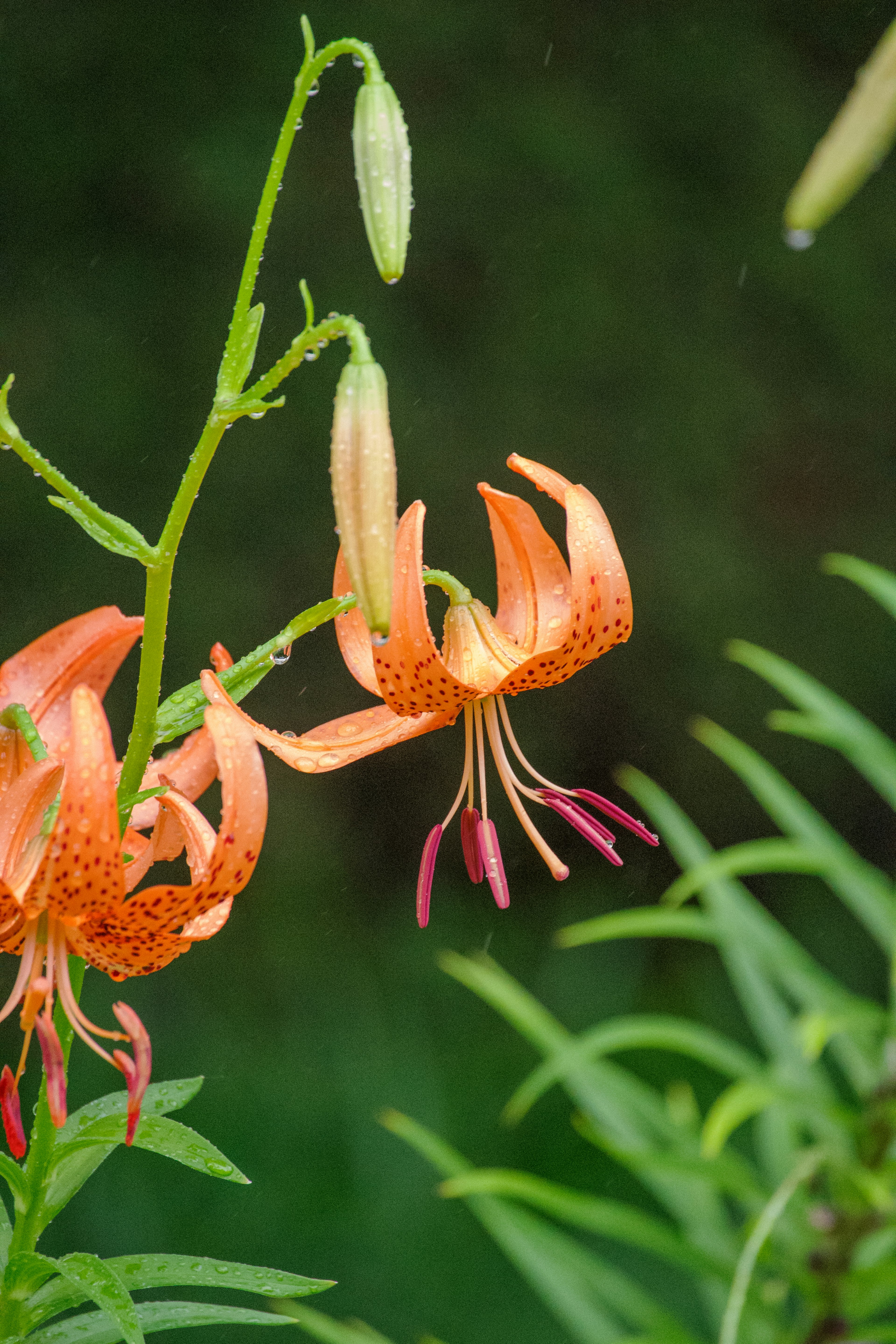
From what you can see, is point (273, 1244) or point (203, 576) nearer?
point (273, 1244)

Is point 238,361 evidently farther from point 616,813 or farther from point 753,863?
point 753,863

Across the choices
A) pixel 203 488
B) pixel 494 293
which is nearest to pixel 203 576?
pixel 203 488

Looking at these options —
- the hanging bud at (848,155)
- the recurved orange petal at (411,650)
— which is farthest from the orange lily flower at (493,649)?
the hanging bud at (848,155)

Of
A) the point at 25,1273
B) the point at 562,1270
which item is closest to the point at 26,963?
the point at 25,1273

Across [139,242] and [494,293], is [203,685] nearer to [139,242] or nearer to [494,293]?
[139,242]

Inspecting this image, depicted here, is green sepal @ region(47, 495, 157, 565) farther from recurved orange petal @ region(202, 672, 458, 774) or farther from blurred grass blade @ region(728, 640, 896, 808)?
blurred grass blade @ region(728, 640, 896, 808)
